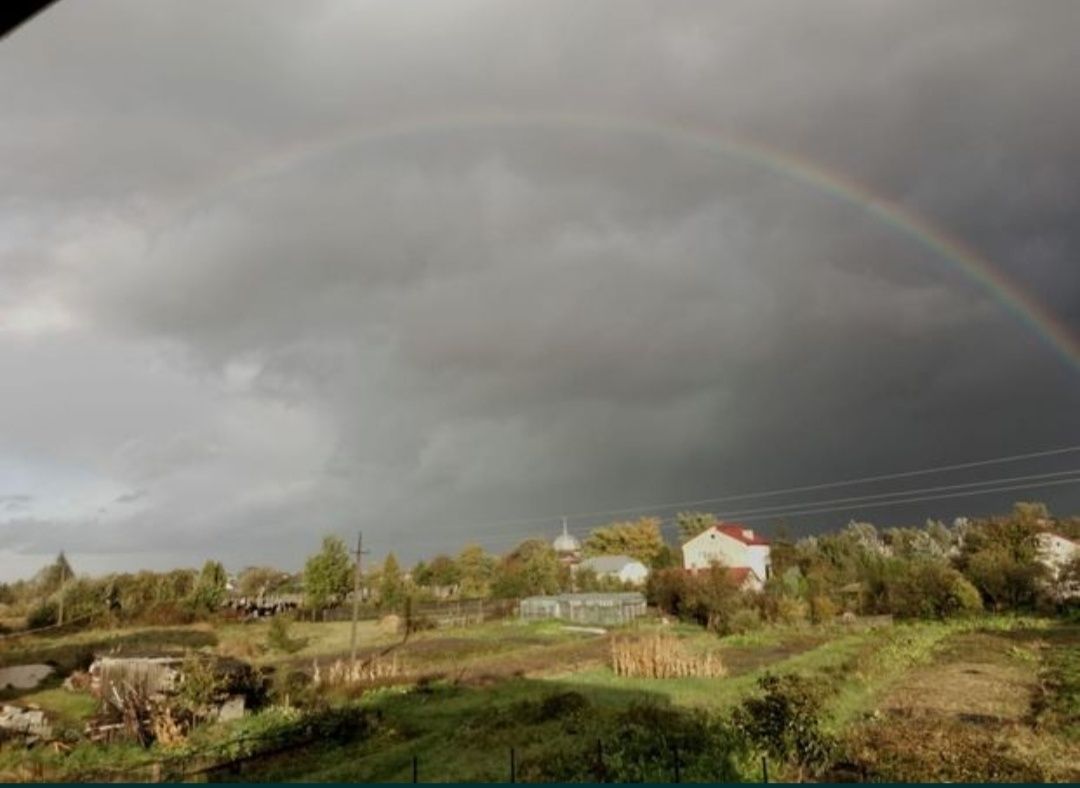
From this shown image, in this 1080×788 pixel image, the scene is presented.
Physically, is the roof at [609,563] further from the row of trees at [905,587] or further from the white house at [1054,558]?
the white house at [1054,558]

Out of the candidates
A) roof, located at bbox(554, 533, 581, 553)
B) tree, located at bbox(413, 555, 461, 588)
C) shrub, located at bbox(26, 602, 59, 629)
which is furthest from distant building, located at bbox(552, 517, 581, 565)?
shrub, located at bbox(26, 602, 59, 629)

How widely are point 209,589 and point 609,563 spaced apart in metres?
43.9

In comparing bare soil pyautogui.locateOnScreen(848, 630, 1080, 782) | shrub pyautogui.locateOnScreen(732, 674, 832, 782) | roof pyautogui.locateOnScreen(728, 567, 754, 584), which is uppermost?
roof pyautogui.locateOnScreen(728, 567, 754, 584)

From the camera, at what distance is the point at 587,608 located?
165 feet

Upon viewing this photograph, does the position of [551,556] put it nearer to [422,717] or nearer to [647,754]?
[422,717]

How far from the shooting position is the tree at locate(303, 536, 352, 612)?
58.1 metres

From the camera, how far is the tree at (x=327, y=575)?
2287 inches

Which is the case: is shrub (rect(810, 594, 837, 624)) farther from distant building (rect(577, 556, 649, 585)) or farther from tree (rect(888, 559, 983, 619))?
distant building (rect(577, 556, 649, 585))

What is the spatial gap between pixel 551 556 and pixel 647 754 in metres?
57.5

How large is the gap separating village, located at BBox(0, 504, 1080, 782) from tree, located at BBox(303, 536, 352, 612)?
0.21 m

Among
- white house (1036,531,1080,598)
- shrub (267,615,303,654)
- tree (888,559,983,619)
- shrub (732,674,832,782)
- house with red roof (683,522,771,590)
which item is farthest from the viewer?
house with red roof (683,522,771,590)

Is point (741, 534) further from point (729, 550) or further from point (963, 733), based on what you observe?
point (963, 733)

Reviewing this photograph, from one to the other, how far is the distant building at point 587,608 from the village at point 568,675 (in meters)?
0.17

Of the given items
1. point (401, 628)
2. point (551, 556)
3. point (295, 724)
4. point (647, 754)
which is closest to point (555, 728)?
point (647, 754)
